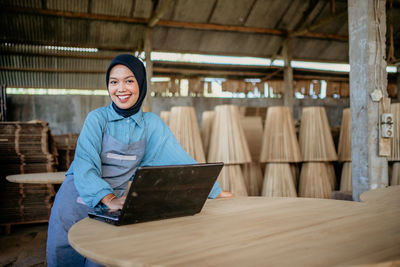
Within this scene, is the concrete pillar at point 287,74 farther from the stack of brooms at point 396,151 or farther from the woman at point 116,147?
the woman at point 116,147

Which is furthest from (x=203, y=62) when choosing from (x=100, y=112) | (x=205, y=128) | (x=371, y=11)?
(x=100, y=112)

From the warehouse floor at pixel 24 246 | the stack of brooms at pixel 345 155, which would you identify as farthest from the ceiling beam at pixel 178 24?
the warehouse floor at pixel 24 246

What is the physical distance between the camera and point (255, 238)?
0.97m

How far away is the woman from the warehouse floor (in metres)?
1.93

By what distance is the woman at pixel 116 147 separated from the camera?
1.75m

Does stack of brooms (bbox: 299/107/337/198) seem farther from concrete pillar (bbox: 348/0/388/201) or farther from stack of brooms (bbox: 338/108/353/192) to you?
concrete pillar (bbox: 348/0/388/201)

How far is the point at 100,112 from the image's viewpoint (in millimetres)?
A: 1815

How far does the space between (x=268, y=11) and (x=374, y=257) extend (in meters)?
9.81

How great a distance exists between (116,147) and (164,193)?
726mm

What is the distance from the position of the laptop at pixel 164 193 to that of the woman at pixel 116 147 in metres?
0.47

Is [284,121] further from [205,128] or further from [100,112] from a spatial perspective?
[100,112]

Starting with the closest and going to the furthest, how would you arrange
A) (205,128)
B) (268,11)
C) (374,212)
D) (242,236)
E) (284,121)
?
(242,236) < (374,212) < (284,121) < (205,128) < (268,11)

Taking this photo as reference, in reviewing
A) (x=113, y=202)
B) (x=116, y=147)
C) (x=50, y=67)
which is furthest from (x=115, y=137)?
(x=50, y=67)

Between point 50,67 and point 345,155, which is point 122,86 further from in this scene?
point 50,67
